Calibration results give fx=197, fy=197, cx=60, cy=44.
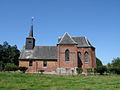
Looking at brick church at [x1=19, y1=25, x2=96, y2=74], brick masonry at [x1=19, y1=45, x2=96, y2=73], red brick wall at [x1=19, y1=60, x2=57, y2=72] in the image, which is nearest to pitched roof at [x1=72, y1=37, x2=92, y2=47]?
brick church at [x1=19, y1=25, x2=96, y2=74]

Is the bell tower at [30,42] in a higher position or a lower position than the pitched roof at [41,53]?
higher

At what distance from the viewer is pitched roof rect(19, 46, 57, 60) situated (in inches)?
1907

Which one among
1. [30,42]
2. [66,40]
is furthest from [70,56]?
[30,42]

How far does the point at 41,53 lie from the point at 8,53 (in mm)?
37470

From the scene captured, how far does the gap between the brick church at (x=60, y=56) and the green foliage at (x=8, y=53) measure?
32195mm

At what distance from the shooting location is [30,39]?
5103cm

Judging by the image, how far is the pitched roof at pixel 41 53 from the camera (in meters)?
48.4

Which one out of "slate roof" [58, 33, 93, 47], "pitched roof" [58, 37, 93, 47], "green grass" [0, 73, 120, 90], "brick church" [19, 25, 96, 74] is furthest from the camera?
"pitched roof" [58, 37, 93, 47]

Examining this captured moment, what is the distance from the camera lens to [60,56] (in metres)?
45.0

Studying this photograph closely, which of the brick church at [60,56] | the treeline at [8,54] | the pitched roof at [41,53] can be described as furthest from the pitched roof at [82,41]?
the treeline at [8,54]

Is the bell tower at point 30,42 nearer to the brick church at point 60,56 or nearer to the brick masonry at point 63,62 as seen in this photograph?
the brick church at point 60,56

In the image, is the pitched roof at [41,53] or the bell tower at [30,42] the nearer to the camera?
the pitched roof at [41,53]

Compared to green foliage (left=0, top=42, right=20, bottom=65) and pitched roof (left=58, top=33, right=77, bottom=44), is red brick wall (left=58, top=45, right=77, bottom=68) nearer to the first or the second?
pitched roof (left=58, top=33, right=77, bottom=44)

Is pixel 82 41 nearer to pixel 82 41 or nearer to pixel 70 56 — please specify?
pixel 82 41
